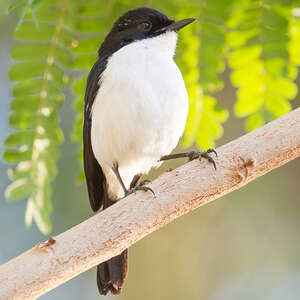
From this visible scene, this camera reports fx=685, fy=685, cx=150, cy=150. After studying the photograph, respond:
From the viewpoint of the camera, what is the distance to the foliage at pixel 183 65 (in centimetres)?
362

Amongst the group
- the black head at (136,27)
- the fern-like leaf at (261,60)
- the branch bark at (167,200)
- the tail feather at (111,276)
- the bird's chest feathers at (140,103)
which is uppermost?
the black head at (136,27)

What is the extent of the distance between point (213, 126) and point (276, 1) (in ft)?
2.48

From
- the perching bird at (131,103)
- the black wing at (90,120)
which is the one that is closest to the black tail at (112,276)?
the perching bird at (131,103)

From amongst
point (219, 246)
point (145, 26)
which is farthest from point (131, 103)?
point (219, 246)

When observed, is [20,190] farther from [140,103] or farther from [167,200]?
[167,200]

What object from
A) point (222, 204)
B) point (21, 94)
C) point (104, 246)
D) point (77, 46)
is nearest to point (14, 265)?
point (104, 246)

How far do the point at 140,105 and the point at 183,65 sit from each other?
35 cm

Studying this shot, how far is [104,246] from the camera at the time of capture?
9.27ft

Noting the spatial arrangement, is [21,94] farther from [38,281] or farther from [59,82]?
[38,281]

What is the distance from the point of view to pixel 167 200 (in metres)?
2.90

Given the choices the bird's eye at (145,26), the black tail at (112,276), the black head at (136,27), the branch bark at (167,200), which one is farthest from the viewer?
the bird's eye at (145,26)

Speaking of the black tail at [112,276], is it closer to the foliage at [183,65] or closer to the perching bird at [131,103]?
the perching bird at [131,103]

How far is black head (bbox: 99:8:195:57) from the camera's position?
408cm

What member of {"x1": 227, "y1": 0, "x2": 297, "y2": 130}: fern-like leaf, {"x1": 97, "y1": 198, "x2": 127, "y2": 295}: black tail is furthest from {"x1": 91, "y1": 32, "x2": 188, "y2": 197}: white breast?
{"x1": 97, "y1": 198, "x2": 127, "y2": 295}: black tail
